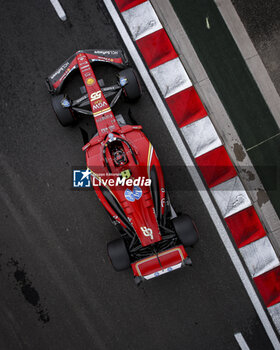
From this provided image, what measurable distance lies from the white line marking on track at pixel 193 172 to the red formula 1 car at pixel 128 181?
346 millimetres

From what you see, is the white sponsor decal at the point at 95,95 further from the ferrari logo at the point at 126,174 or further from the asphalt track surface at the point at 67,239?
the ferrari logo at the point at 126,174

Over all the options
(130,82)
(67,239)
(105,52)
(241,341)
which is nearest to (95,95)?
(130,82)

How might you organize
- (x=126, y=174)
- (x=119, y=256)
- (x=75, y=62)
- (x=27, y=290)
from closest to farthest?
(x=126, y=174) → (x=119, y=256) → (x=75, y=62) → (x=27, y=290)

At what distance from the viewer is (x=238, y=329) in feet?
13.1

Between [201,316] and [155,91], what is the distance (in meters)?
3.32

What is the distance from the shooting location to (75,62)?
3.81m

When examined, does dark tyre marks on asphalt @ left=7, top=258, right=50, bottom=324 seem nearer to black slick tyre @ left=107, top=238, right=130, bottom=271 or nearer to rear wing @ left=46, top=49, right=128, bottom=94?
black slick tyre @ left=107, top=238, right=130, bottom=271

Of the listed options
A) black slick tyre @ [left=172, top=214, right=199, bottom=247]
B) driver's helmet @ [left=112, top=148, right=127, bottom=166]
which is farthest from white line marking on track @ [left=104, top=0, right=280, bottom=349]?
driver's helmet @ [left=112, top=148, right=127, bottom=166]

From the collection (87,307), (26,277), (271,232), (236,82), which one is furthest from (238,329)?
(236,82)

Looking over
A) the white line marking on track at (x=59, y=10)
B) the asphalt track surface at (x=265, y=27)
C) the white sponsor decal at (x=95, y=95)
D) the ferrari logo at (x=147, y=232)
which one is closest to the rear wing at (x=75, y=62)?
the white sponsor decal at (x=95, y=95)

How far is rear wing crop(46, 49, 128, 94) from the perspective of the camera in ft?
12.5

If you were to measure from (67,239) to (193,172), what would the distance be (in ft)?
6.85

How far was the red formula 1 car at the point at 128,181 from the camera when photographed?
3.44m

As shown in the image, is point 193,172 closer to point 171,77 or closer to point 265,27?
point 171,77
